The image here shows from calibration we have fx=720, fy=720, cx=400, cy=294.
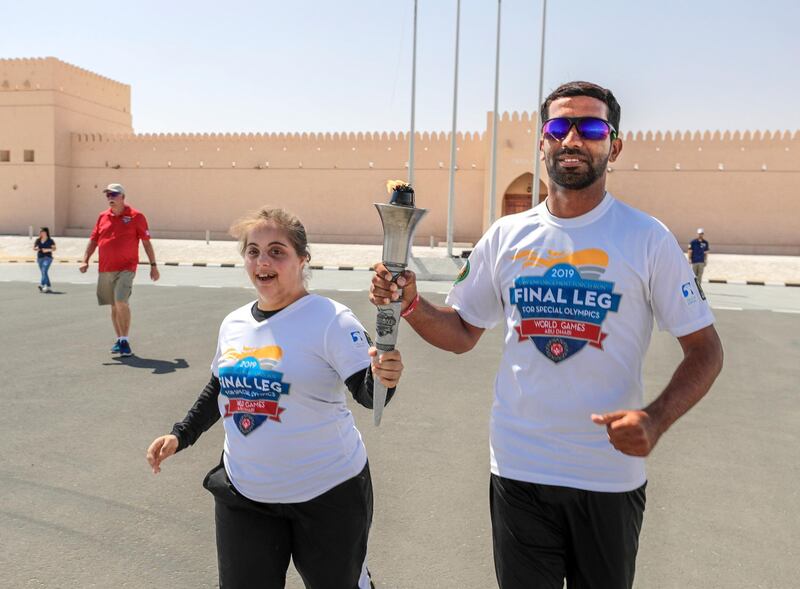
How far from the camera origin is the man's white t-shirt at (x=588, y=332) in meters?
1.82

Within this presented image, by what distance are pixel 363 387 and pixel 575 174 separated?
0.81 metres

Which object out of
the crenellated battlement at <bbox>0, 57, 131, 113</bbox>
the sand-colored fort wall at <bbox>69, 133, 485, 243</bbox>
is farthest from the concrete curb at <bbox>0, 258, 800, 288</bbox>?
the crenellated battlement at <bbox>0, 57, 131, 113</bbox>

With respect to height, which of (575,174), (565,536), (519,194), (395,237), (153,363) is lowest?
(153,363)

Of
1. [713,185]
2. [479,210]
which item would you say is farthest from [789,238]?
[479,210]

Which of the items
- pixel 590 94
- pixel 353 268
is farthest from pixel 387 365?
pixel 353 268

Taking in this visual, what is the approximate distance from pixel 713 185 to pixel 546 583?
30.8 metres

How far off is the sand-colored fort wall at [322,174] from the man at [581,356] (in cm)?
2866

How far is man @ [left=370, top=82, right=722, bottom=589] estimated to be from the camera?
181cm

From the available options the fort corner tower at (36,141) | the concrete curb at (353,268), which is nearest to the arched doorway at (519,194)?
the concrete curb at (353,268)

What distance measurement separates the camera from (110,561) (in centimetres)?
291

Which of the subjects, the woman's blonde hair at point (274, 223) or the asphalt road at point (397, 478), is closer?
the woman's blonde hair at point (274, 223)

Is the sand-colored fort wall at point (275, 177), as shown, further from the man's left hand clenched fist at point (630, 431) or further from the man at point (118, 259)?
the man's left hand clenched fist at point (630, 431)

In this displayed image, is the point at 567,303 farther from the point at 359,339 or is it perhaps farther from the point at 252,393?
the point at 252,393

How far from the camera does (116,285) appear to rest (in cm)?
703
